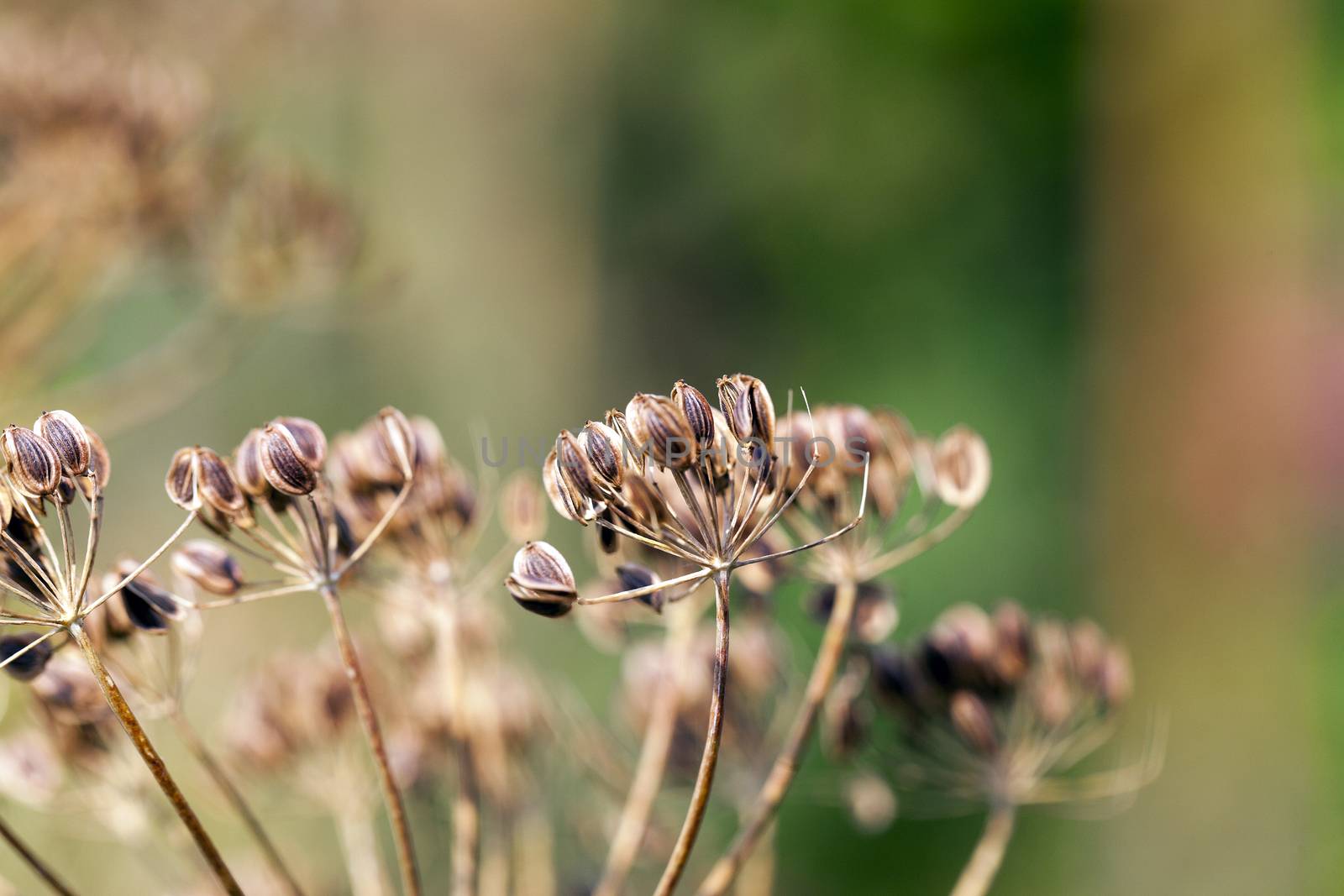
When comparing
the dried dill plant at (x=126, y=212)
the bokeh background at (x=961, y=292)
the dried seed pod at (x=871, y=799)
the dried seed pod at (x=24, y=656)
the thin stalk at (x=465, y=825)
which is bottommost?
the thin stalk at (x=465, y=825)

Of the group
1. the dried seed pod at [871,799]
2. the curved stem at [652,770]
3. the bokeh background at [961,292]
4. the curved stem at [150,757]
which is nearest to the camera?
the curved stem at [150,757]

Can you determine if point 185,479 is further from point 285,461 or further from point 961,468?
point 961,468

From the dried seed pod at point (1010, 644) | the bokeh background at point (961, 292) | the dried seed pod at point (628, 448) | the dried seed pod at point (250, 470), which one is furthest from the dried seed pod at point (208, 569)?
the bokeh background at point (961, 292)

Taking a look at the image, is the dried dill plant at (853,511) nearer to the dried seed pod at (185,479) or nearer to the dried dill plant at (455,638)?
the dried dill plant at (455,638)

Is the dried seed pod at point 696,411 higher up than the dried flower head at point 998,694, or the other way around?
the dried seed pod at point 696,411

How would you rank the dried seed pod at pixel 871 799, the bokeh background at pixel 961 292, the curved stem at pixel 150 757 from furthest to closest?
1. the bokeh background at pixel 961 292
2. the dried seed pod at pixel 871 799
3. the curved stem at pixel 150 757

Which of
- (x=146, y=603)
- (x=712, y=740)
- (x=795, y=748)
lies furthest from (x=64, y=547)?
(x=795, y=748)

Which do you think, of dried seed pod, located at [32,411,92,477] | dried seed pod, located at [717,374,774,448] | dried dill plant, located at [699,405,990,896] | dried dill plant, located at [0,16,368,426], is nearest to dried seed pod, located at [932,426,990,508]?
dried dill plant, located at [699,405,990,896]
